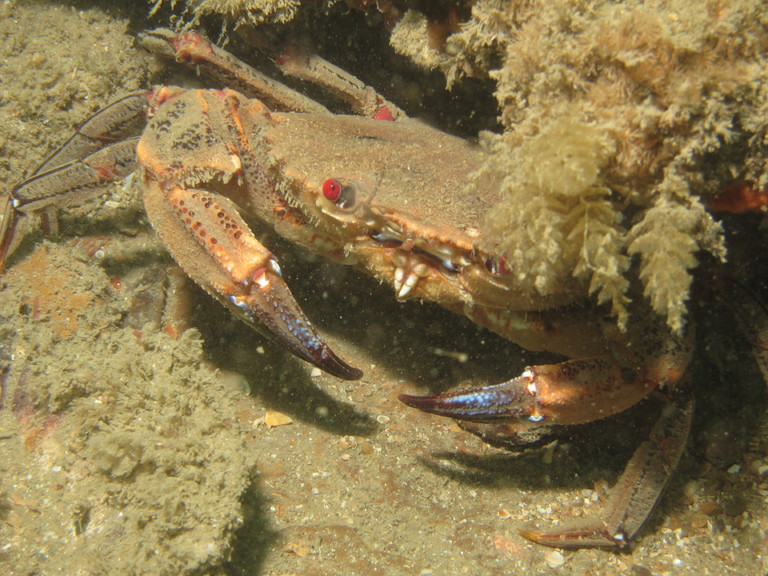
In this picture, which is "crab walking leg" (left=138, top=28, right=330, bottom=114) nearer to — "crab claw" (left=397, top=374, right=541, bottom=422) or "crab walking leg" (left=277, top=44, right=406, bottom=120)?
"crab walking leg" (left=277, top=44, right=406, bottom=120)

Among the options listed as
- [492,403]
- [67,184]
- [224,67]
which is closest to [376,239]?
[492,403]

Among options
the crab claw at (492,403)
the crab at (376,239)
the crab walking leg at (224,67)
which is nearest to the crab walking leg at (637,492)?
the crab at (376,239)

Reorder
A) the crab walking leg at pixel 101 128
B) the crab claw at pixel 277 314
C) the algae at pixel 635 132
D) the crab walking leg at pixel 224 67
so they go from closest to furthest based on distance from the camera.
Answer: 1. the algae at pixel 635 132
2. the crab claw at pixel 277 314
3. the crab walking leg at pixel 101 128
4. the crab walking leg at pixel 224 67

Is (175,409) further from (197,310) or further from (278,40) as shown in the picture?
(278,40)

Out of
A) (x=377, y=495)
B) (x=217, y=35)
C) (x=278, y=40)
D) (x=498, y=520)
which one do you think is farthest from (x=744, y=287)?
(x=217, y=35)

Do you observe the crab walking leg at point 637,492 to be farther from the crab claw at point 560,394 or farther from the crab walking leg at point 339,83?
the crab walking leg at point 339,83

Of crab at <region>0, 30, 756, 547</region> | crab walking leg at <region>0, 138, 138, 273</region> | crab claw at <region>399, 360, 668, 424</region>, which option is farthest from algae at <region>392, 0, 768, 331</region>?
crab walking leg at <region>0, 138, 138, 273</region>

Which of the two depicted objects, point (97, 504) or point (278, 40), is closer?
point (97, 504)
